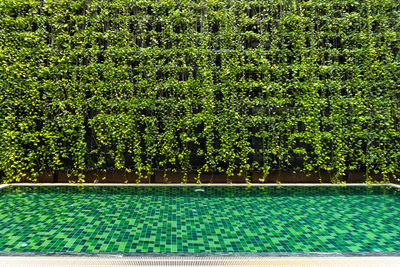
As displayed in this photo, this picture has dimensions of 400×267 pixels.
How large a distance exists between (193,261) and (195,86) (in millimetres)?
2985

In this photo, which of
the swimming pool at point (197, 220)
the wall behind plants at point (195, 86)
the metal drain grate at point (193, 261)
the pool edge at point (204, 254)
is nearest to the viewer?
the metal drain grate at point (193, 261)

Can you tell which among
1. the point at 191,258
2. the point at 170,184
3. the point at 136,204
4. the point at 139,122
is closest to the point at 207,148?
the point at 170,184

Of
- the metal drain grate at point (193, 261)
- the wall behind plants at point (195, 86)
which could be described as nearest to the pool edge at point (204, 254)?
the metal drain grate at point (193, 261)

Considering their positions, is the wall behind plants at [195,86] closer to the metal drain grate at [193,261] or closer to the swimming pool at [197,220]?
the swimming pool at [197,220]

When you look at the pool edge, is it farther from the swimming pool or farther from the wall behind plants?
the wall behind plants

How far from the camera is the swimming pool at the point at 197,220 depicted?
1.91 meters

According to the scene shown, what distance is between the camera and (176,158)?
4223 mm

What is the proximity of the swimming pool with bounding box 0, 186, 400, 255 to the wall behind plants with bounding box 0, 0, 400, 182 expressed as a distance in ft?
2.19

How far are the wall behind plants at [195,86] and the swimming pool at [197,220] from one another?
2.19 ft

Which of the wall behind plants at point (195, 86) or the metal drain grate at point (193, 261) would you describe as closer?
the metal drain grate at point (193, 261)

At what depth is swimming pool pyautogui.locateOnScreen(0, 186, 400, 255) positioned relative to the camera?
1.91m

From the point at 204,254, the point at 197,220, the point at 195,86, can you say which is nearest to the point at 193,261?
the point at 204,254

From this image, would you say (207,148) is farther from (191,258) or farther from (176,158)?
(191,258)

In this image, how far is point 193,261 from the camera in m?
1.63
